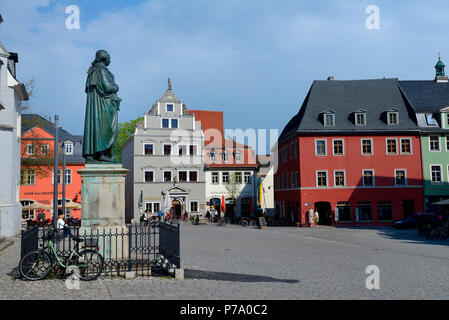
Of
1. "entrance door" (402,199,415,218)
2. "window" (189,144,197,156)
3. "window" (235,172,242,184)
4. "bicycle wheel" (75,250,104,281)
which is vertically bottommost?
"bicycle wheel" (75,250,104,281)

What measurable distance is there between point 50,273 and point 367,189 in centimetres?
3474

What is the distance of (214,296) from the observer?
27.6 feet

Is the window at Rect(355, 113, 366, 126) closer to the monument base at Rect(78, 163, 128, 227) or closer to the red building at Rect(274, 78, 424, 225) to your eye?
the red building at Rect(274, 78, 424, 225)

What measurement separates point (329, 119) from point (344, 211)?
8.68 meters

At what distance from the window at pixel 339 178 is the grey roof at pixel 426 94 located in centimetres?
944

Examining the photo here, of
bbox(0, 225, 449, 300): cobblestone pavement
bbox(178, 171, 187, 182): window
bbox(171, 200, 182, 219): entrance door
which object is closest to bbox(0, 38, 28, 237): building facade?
bbox(0, 225, 449, 300): cobblestone pavement

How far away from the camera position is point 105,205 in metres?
11.6

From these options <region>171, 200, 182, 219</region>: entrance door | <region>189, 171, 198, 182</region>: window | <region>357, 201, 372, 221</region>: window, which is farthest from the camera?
<region>189, 171, 198, 182</region>: window

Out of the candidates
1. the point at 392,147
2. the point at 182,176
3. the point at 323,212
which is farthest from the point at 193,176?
the point at 392,147

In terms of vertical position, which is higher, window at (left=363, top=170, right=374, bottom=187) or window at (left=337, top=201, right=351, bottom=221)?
window at (left=363, top=170, right=374, bottom=187)

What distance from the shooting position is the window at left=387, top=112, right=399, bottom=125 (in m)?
41.7

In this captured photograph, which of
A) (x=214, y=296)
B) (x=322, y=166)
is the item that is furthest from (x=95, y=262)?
(x=322, y=166)

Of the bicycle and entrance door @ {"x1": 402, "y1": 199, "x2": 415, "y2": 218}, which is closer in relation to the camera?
the bicycle
